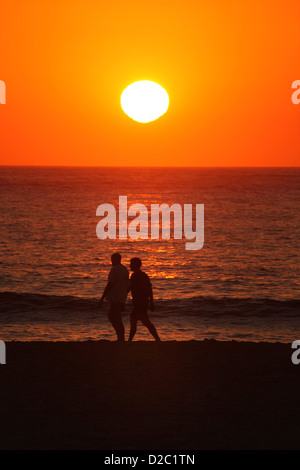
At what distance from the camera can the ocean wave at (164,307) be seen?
2497 centimetres

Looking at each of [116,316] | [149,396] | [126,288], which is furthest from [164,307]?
[149,396]

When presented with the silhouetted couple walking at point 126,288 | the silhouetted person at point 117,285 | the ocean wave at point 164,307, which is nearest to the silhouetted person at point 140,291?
the silhouetted couple walking at point 126,288

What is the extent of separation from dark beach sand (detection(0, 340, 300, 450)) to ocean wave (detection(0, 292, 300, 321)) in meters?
10.5

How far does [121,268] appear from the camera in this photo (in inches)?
555

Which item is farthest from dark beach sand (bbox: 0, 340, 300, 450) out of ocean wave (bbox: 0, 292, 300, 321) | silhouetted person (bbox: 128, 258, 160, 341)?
ocean wave (bbox: 0, 292, 300, 321)

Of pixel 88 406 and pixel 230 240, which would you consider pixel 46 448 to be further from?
pixel 230 240

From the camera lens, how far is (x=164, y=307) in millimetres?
26578

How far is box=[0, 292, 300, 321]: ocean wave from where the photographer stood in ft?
81.9

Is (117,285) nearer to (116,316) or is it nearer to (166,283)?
(116,316)

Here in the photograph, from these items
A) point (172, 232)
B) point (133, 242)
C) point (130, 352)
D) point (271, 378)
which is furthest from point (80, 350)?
point (172, 232)

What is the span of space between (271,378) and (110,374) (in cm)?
276

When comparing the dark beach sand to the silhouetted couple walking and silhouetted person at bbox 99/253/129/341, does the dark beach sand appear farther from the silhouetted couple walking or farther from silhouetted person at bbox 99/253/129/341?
silhouetted person at bbox 99/253/129/341

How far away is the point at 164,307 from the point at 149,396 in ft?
51.7

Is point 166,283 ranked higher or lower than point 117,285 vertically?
higher
